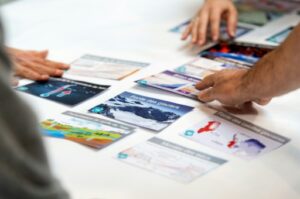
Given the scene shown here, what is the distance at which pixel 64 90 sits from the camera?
1263mm

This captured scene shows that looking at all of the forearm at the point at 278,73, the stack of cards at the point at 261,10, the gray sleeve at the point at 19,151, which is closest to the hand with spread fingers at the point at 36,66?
the forearm at the point at 278,73

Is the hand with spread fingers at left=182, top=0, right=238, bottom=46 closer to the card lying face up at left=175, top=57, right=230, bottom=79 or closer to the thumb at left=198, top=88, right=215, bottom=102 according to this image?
the card lying face up at left=175, top=57, right=230, bottom=79

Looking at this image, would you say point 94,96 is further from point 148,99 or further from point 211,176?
point 211,176

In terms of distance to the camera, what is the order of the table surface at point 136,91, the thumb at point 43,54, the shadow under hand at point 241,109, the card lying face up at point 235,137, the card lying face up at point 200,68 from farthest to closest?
the thumb at point 43,54 → the card lying face up at point 200,68 → the shadow under hand at point 241,109 → the card lying face up at point 235,137 → the table surface at point 136,91

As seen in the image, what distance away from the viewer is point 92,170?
0.95 m

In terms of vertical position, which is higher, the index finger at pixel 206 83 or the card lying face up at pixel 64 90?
the index finger at pixel 206 83

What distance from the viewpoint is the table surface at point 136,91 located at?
0.89 meters

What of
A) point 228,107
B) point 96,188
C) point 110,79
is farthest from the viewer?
point 110,79

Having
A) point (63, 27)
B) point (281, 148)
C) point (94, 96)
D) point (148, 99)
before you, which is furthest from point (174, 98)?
point (63, 27)

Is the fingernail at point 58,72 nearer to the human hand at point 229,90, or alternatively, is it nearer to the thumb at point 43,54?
the thumb at point 43,54

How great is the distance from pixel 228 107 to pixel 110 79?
0.31 m

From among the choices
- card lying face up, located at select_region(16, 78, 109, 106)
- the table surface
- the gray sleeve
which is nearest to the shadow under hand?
the table surface

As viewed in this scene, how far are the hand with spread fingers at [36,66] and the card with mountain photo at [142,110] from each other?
220 millimetres

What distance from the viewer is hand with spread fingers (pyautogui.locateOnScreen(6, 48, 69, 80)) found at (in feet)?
4.35
